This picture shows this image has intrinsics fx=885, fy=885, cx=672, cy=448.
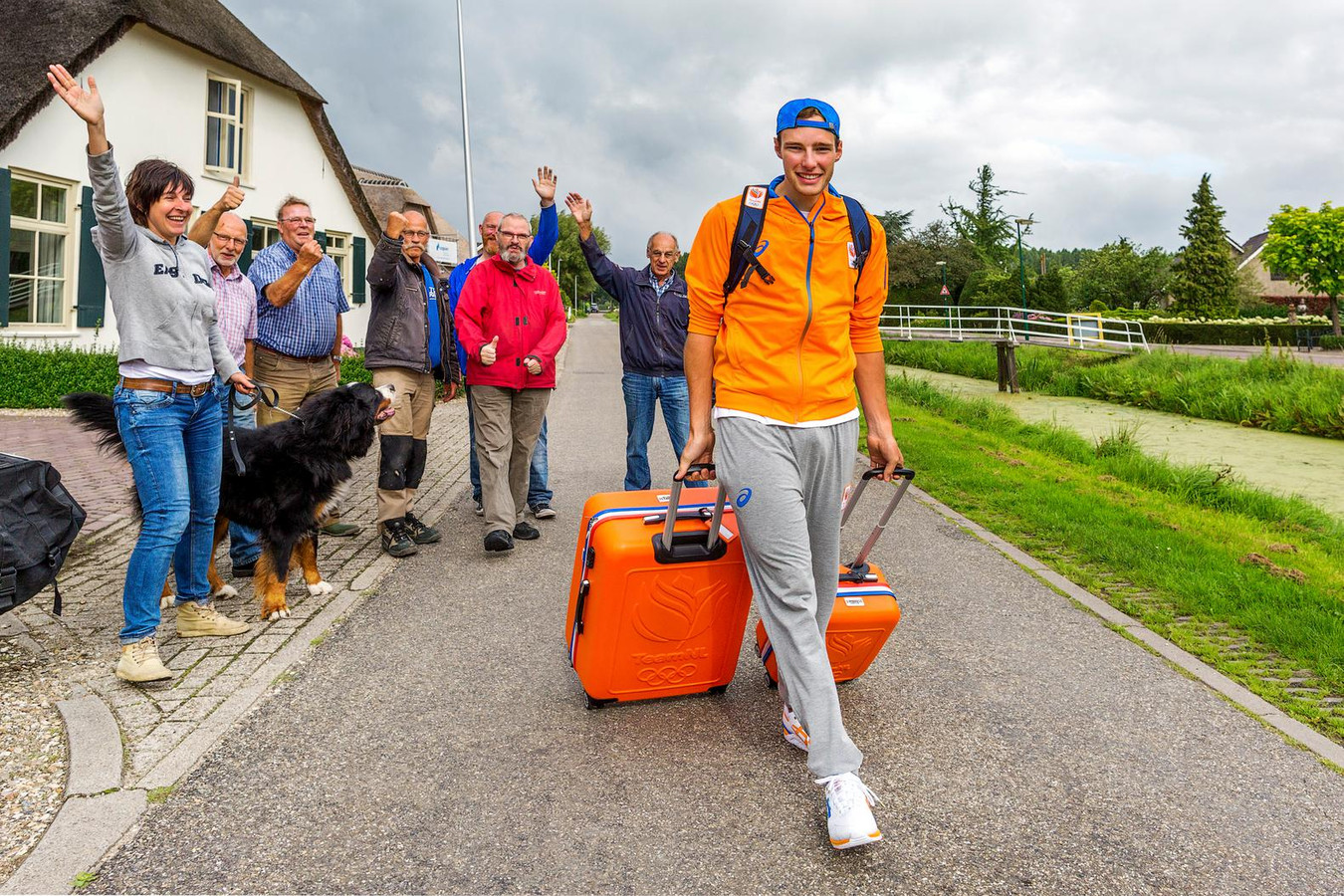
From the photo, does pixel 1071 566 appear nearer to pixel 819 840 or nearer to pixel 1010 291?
pixel 819 840

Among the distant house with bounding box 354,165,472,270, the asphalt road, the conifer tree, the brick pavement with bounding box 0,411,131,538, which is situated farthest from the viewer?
the conifer tree

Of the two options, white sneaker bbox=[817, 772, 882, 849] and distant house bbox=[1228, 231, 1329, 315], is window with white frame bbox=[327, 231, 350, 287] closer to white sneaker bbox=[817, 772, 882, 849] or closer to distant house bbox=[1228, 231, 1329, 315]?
white sneaker bbox=[817, 772, 882, 849]

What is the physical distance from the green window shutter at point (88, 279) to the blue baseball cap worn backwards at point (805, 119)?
13912 mm

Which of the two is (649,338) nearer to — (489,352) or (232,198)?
(489,352)

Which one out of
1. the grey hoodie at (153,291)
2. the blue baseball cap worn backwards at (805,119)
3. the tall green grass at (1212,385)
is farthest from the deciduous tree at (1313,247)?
the grey hoodie at (153,291)

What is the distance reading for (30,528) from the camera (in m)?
3.82

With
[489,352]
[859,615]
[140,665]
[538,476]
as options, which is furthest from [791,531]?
[538,476]

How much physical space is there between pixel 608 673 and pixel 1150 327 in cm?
5276

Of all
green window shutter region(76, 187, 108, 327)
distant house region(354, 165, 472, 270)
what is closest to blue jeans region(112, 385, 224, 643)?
green window shutter region(76, 187, 108, 327)

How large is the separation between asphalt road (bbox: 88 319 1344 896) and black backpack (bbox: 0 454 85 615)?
1.14 meters

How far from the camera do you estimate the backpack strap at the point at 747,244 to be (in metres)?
3.01

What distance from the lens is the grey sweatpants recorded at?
291 cm

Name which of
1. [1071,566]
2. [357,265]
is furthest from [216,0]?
[1071,566]

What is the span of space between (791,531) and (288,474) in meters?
3.10
